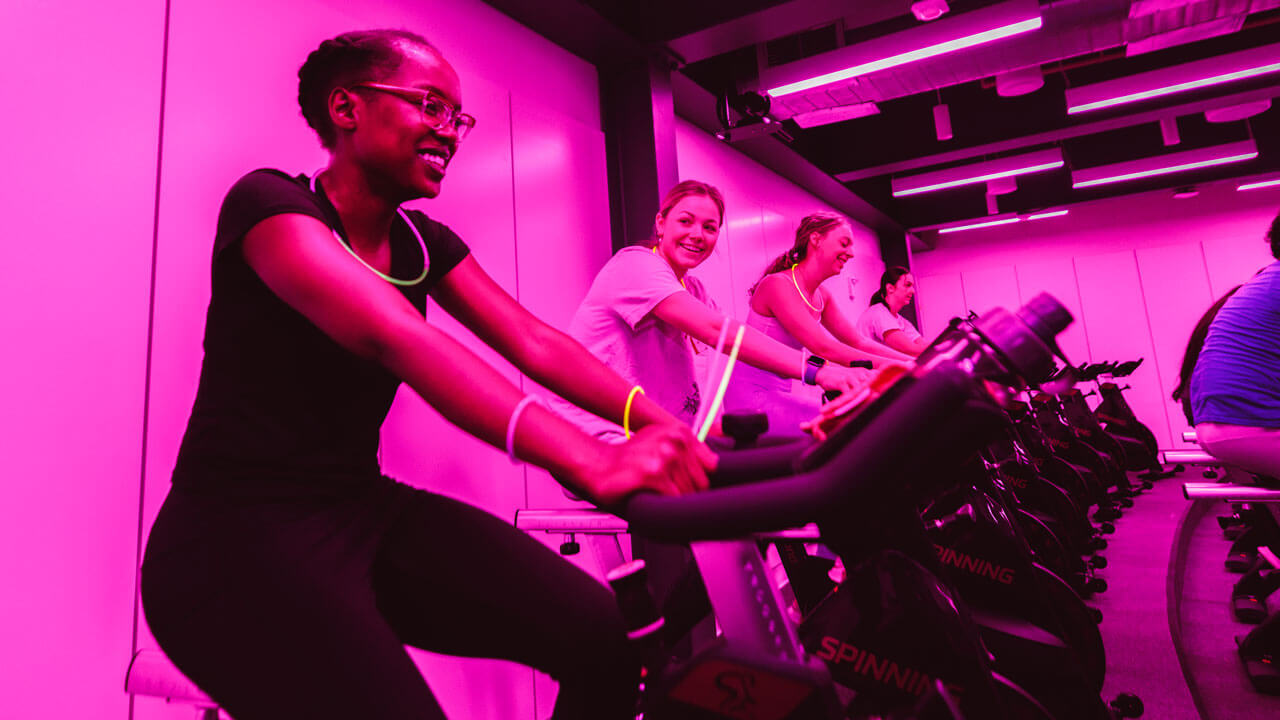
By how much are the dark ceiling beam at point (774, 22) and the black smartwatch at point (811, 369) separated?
90.0 inches

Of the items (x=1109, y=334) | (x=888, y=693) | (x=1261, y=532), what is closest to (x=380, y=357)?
(x=888, y=693)

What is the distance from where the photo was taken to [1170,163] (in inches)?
267

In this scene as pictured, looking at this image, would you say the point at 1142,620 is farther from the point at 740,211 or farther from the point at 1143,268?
the point at 1143,268

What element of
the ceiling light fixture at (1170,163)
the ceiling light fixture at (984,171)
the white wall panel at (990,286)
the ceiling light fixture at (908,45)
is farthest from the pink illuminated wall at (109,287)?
the white wall panel at (990,286)

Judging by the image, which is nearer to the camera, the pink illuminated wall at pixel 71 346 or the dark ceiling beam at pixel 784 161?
the pink illuminated wall at pixel 71 346

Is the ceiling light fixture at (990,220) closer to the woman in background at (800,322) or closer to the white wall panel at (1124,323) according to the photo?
the white wall panel at (1124,323)

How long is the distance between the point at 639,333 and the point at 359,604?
127 cm

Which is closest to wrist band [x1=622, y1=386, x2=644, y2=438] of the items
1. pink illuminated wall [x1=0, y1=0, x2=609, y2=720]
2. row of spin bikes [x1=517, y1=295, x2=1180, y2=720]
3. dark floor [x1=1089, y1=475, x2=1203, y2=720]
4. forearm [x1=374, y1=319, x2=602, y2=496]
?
row of spin bikes [x1=517, y1=295, x2=1180, y2=720]

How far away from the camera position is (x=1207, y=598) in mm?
3252

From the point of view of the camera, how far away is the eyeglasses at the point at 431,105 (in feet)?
Result: 3.44

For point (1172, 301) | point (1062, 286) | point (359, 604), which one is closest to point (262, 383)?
point (359, 604)

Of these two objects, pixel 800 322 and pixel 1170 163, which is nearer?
pixel 800 322

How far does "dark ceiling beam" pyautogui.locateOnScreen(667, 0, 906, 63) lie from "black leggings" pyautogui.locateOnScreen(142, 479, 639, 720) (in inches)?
119

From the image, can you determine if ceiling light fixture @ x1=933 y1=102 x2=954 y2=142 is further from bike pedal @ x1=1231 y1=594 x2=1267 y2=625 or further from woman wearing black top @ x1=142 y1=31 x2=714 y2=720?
woman wearing black top @ x1=142 y1=31 x2=714 y2=720
